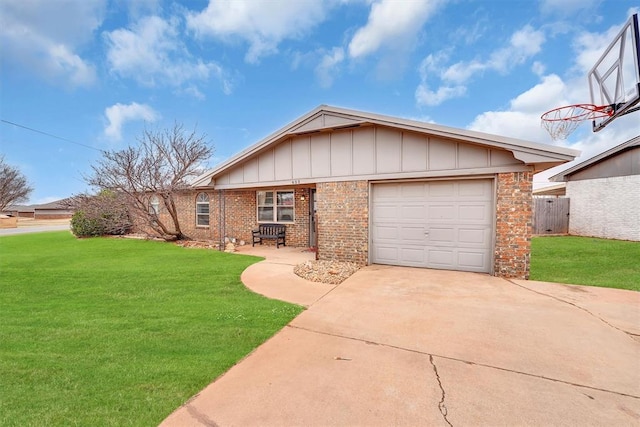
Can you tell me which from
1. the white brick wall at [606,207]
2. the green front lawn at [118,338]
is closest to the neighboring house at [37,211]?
the green front lawn at [118,338]

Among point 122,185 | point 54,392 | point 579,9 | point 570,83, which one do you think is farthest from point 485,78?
point 122,185

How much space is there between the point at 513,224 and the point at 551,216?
12.1 metres

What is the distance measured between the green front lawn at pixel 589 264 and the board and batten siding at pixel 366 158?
9.88 ft

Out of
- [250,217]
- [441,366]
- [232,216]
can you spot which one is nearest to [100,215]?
[232,216]

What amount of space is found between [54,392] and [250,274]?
13.8ft

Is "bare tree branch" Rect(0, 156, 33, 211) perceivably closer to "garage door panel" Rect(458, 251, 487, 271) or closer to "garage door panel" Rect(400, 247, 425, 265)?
"garage door panel" Rect(400, 247, 425, 265)

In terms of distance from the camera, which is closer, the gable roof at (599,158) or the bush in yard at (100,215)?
the gable roof at (599,158)

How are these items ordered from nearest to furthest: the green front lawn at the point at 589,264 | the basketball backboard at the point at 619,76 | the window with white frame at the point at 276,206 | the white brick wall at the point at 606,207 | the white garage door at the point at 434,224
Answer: the basketball backboard at the point at 619,76 → the green front lawn at the point at 589,264 → the white garage door at the point at 434,224 → the window with white frame at the point at 276,206 → the white brick wall at the point at 606,207

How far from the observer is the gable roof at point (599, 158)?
12141mm

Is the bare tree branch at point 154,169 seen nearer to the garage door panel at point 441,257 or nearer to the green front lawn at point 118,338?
the green front lawn at point 118,338

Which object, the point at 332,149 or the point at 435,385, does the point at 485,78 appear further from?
the point at 435,385

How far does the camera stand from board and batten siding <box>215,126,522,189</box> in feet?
19.9

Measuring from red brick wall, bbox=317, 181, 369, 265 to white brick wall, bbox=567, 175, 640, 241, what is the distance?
13256 millimetres

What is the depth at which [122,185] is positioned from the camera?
11.7 metres
